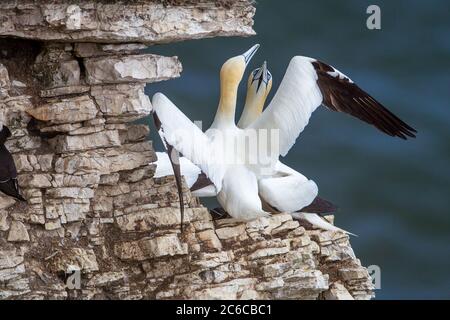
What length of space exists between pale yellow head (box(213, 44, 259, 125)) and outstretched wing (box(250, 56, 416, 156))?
0.70 ft

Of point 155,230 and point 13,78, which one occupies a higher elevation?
point 13,78

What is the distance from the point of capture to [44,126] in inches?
428

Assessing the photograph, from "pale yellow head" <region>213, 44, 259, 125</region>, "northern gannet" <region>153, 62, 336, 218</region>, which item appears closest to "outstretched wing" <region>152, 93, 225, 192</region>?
"northern gannet" <region>153, 62, 336, 218</region>

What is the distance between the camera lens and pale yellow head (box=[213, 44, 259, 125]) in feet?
39.2

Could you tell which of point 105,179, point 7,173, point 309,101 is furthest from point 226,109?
point 7,173

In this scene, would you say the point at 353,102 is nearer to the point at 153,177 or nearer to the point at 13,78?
the point at 153,177

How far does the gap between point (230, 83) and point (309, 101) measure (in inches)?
24.0

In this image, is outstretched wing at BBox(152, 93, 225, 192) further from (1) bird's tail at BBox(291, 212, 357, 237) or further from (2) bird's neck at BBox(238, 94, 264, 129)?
(2) bird's neck at BBox(238, 94, 264, 129)

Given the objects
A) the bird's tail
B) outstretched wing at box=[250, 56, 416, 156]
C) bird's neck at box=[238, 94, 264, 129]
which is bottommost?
the bird's tail

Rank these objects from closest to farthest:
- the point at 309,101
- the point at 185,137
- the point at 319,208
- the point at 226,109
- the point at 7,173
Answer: the point at 7,173
the point at 185,137
the point at 309,101
the point at 226,109
the point at 319,208

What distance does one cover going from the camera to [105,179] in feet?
36.1

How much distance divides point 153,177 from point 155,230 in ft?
1.79

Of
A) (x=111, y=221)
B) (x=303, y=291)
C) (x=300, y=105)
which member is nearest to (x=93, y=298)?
(x=111, y=221)

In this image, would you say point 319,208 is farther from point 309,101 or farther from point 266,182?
point 309,101
